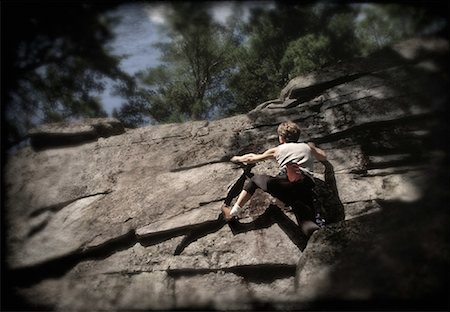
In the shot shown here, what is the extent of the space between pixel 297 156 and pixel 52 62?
173 inches

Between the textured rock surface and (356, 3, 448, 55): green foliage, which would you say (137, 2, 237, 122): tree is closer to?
the textured rock surface

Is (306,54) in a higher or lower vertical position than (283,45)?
lower

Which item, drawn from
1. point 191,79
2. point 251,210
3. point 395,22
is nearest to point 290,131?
point 251,210

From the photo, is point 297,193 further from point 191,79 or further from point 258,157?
point 191,79

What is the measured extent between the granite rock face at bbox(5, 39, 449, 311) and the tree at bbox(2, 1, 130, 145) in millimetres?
910

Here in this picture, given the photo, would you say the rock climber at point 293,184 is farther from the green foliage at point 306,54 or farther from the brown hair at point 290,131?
the green foliage at point 306,54

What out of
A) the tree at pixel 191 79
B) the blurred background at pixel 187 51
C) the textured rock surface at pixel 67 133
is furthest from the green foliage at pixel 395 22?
the textured rock surface at pixel 67 133

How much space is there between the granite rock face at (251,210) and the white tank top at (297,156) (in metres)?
0.65

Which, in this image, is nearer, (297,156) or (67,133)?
(297,156)

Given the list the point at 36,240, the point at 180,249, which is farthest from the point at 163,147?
the point at 36,240

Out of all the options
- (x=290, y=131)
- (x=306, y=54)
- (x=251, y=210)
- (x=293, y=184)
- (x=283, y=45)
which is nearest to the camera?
(x=293, y=184)

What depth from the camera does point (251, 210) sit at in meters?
5.51

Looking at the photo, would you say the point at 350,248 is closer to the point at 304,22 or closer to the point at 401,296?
the point at 401,296

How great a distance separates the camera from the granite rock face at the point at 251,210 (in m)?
3.73
